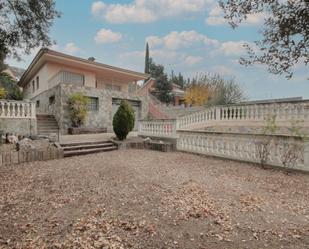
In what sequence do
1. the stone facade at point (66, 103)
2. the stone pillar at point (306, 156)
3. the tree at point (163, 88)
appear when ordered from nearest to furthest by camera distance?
the stone pillar at point (306, 156) → the stone facade at point (66, 103) → the tree at point (163, 88)

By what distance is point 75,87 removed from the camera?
615 inches

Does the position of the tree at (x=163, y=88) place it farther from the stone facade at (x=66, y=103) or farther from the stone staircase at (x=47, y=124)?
the stone staircase at (x=47, y=124)

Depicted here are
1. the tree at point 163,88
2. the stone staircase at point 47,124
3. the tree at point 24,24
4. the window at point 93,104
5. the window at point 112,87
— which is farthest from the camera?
the tree at point 163,88

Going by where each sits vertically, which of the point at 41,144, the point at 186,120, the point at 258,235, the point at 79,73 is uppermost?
the point at 79,73

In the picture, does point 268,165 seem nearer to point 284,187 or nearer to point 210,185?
point 284,187

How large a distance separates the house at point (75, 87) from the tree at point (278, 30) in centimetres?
1346

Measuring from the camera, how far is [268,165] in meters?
6.99

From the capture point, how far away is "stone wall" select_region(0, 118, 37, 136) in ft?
36.9

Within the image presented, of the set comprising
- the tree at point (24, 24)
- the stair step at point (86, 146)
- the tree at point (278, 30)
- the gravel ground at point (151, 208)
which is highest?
the tree at point (24, 24)

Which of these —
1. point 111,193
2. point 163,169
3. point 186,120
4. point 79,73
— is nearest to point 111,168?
point 163,169

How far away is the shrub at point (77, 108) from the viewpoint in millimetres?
15094

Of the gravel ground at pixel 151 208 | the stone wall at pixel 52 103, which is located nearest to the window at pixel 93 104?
the stone wall at pixel 52 103

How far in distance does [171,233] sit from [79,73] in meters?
17.5

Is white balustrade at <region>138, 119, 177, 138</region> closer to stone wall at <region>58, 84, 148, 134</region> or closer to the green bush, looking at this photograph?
the green bush
